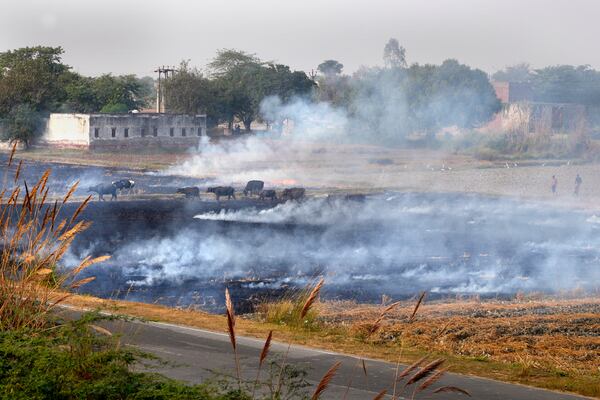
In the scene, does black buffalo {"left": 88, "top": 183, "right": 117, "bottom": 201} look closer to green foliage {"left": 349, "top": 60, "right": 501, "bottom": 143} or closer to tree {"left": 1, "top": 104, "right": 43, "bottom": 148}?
tree {"left": 1, "top": 104, "right": 43, "bottom": 148}

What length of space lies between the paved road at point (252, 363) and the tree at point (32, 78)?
2904 inches

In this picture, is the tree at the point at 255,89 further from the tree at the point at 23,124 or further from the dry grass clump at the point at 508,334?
the dry grass clump at the point at 508,334

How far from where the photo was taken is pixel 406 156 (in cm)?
7962

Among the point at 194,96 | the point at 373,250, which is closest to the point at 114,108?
the point at 194,96

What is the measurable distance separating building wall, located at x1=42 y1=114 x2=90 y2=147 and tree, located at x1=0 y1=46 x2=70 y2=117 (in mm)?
5217

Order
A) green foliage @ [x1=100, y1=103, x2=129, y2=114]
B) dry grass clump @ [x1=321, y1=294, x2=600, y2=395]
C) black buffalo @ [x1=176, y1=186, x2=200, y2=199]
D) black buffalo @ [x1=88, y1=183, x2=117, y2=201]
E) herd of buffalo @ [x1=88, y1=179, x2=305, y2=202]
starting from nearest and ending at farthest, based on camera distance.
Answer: dry grass clump @ [x1=321, y1=294, x2=600, y2=395]
black buffalo @ [x1=88, y1=183, x2=117, y2=201]
herd of buffalo @ [x1=88, y1=179, x2=305, y2=202]
black buffalo @ [x1=176, y1=186, x2=200, y2=199]
green foliage @ [x1=100, y1=103, x2=129, y2=114]

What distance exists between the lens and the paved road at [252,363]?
42.2 ft

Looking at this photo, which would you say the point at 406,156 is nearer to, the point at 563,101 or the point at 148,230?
the point at 563,101

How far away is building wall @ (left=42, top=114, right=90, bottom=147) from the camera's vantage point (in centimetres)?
7781

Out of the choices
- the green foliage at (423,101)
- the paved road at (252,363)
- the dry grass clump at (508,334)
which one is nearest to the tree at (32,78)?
the green foliage at (423,101)

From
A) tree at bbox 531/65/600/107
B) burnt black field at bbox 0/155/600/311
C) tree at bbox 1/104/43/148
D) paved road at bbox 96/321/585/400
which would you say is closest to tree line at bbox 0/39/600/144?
tree at bbox 1/104/43/148

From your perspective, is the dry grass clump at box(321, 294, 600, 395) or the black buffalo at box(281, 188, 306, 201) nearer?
the dry grass clump at box(321, 294, 600, 395)

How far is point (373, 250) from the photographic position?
126ft

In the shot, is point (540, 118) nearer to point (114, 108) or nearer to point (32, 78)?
point (114, 108)
